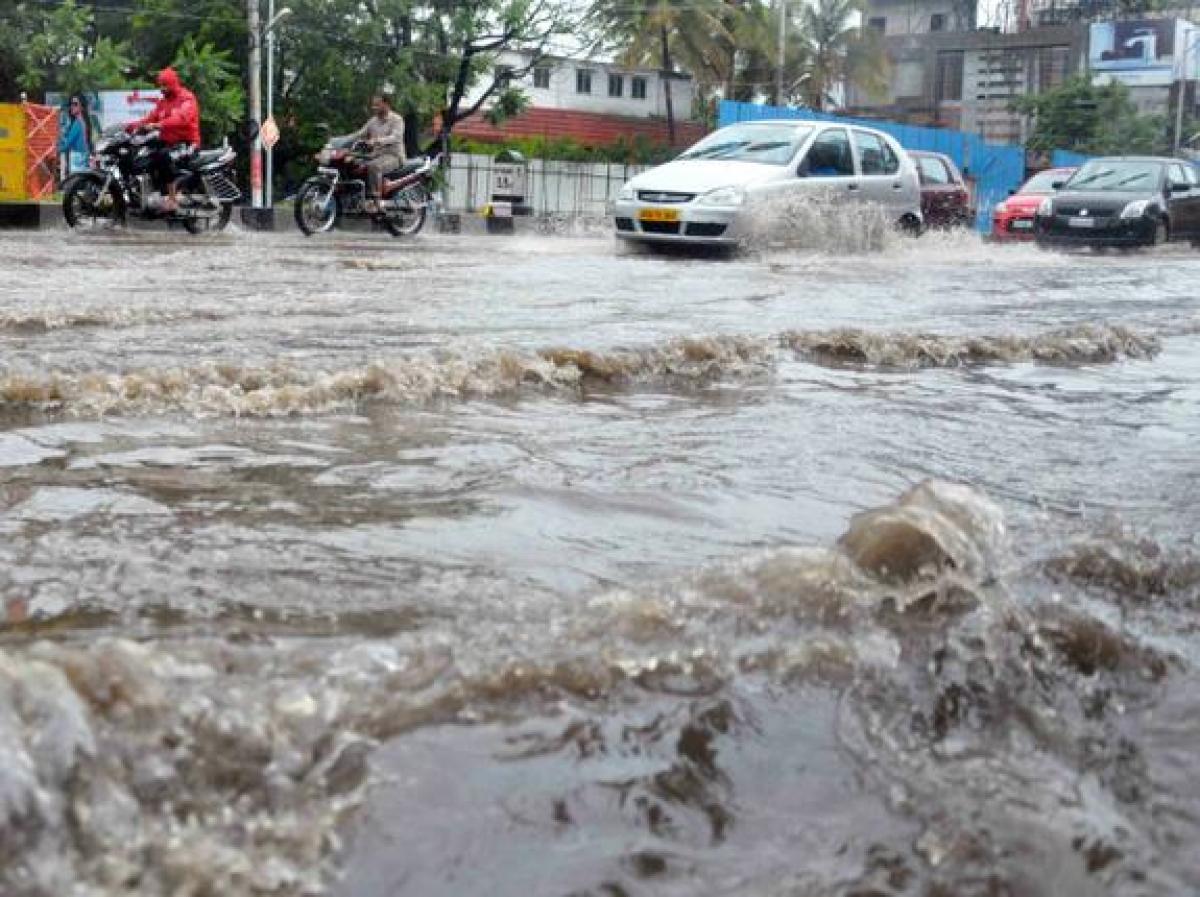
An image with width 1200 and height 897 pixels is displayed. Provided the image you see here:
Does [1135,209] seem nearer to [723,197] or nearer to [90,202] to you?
[723,197]

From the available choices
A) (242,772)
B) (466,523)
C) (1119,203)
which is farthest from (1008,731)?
(1119,203)

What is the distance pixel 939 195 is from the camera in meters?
18.0

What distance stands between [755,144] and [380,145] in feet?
11.5

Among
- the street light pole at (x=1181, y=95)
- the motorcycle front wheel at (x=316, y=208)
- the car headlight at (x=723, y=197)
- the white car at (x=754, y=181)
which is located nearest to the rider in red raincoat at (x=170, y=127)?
the motorcycle front wheel at (x=316, y=208)

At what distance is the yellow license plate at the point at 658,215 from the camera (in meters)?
12.2

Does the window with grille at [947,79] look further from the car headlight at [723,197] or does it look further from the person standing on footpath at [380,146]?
the car headlight at [723,197]

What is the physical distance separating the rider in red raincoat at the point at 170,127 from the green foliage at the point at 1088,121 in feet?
103

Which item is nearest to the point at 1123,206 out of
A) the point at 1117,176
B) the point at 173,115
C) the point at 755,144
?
the point at 1117,176

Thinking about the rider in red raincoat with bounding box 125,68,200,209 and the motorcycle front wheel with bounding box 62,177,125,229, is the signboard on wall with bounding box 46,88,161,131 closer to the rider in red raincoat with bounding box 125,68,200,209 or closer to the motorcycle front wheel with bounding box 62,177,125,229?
the motorcycle front wheel with bounding box 62,177,125,229

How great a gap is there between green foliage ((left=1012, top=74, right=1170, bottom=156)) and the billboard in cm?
288

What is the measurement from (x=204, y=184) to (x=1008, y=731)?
1207cm

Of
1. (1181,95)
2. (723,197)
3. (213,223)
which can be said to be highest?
(1181,95)

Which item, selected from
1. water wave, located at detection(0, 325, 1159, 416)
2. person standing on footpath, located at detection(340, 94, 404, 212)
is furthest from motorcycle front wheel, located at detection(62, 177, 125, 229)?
water wave, located at detection(0, 325, 1159, 416)

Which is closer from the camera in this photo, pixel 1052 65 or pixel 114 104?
pixel 114 104
